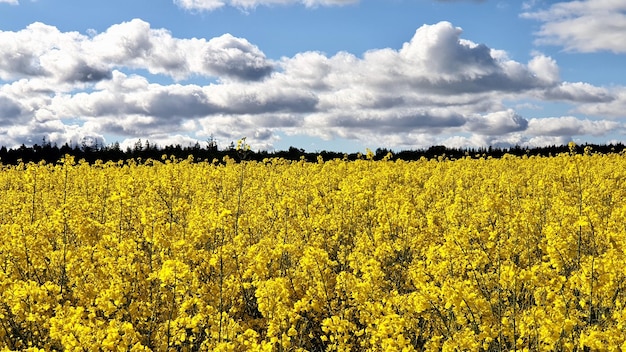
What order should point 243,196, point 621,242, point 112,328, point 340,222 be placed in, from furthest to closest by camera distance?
point 243,196 → point 340,222 → point 621,242 → point 112,328

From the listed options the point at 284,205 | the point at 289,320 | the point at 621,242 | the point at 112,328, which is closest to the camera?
the point at 112,328

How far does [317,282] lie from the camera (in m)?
5.41

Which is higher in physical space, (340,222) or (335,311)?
(340,222)

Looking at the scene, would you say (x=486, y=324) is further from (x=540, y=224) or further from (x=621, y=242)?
(x=540, y=224)

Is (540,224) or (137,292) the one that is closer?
(137,292)

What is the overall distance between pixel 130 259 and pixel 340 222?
11.5 ft

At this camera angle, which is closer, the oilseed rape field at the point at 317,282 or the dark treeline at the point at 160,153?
the oilseed rape field at the point at 317,282

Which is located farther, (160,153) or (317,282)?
(160,153)

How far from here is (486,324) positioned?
4395mm

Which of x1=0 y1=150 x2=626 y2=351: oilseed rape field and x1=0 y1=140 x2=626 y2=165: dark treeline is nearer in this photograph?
x1=0 y1=150 x2=626 y2=351: oilseed rape field

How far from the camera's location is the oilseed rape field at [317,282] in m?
4.20

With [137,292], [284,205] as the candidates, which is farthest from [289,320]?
[284,205]

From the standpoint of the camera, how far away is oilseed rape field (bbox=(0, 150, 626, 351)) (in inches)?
165

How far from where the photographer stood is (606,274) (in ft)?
15.7
